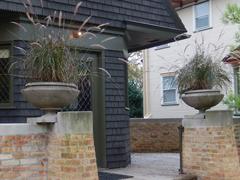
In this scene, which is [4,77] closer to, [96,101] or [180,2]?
[96,101]

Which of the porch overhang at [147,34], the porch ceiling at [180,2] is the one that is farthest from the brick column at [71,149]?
the porch ceiling at [180,2]

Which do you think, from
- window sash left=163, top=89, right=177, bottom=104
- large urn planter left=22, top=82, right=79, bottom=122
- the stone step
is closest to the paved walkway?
the stone step

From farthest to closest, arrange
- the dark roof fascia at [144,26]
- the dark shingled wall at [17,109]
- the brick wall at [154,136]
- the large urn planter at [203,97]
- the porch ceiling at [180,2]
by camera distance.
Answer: the porch ceiling at [180,2] → the brick wall at [154,136] → the dark roof fascia at [144,26] → the large urn planter at [203,97] → the dark shingled wall at [17,109]

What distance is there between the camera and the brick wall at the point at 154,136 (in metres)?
15.3

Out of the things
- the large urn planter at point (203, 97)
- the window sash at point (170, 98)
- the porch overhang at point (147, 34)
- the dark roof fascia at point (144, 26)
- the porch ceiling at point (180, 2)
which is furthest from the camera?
the window sash at point (170, 98)

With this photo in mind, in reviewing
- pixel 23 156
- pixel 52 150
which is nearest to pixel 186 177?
pixel 52 150

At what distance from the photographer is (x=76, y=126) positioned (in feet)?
20.0

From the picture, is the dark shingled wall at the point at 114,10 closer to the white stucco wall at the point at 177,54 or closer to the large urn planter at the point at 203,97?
the large urn planter at the point at 203,97

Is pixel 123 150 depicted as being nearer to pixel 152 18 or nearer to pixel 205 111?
pixel 205 111

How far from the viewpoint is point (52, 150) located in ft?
20.1

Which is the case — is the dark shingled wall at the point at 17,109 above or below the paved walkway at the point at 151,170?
above

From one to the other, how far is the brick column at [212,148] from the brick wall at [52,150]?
3.27 m

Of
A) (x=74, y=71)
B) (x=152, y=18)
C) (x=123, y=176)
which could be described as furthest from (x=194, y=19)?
(x=74, y=71)

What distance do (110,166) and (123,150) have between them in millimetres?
549
